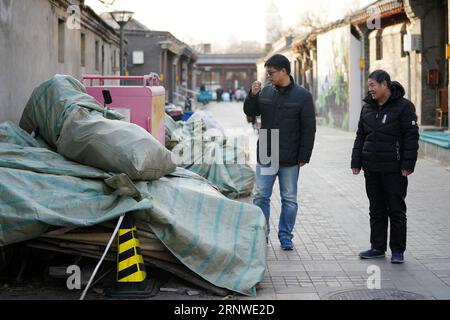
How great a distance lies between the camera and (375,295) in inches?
222

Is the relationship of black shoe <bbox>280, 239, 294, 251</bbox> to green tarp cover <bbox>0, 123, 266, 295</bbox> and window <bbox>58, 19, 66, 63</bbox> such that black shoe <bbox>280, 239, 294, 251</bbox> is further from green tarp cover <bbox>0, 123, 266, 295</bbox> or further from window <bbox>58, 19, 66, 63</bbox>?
window <bbox>58, 19, 66, 63</bbox>

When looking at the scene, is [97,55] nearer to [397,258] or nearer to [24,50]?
[24,50]

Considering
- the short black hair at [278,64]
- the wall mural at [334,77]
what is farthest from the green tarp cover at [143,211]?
the wall mural at [334,77]

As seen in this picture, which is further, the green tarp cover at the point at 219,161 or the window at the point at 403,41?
the window at the point at 403,41

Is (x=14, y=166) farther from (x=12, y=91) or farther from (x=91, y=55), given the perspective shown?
(x=91, y=55)

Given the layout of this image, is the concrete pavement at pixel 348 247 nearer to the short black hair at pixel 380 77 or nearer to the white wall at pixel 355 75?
the short black hair at pixel 380 77

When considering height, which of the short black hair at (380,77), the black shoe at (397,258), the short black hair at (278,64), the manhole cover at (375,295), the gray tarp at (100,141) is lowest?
the manhole cover at (375,295)

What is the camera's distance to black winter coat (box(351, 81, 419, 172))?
6.52 m

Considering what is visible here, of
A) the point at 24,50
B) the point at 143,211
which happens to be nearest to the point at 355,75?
the point at 24,50

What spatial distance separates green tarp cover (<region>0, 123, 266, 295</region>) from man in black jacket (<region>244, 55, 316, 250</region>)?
98 cm

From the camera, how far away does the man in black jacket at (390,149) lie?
6.55 metres

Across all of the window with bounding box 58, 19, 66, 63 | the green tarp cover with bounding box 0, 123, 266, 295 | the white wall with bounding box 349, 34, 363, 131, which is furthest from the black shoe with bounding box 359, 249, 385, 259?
the white wall with bounding box 349, 34, 363, 131

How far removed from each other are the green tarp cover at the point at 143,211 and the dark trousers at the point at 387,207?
1250 mm
